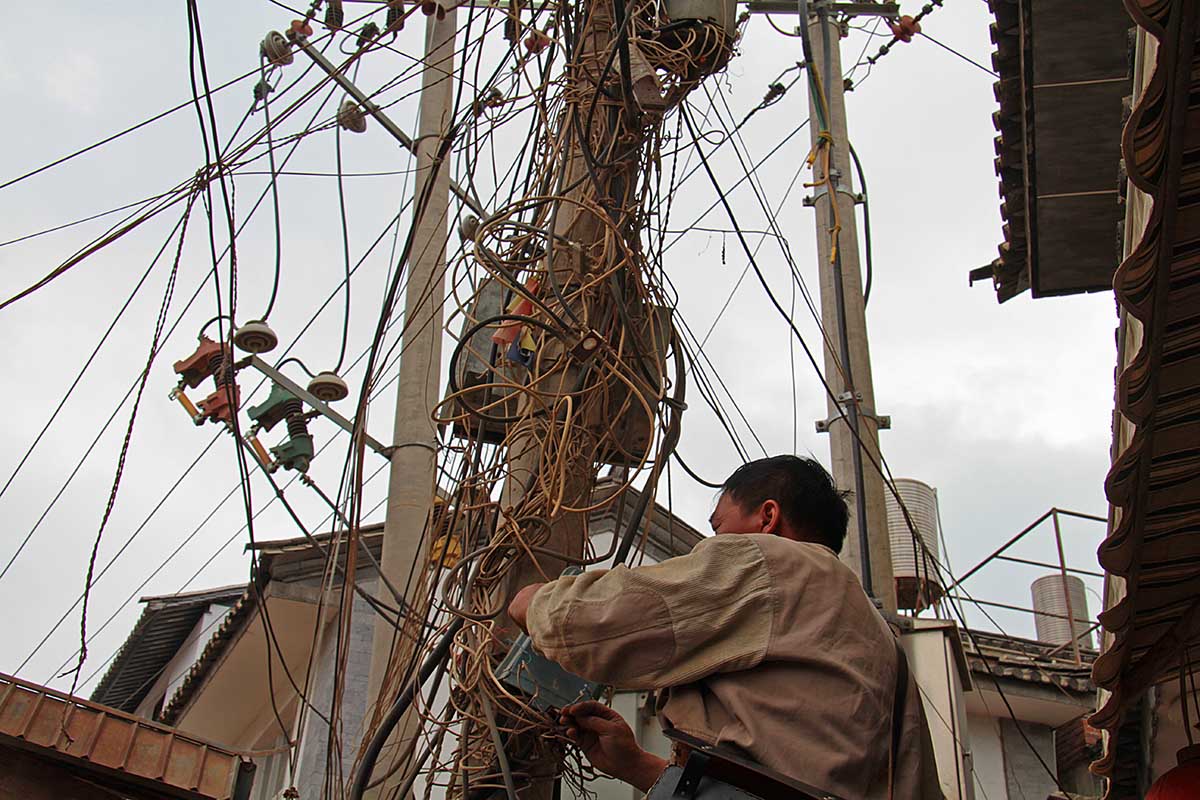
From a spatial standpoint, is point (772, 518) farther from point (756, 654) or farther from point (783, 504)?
point (756, 654)

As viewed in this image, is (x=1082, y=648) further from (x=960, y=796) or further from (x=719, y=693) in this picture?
(x=719, y=693)

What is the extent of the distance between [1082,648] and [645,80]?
1121 cm

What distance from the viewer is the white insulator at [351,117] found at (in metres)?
8.77

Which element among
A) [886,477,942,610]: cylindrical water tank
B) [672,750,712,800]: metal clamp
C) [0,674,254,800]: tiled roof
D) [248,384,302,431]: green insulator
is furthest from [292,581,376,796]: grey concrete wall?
[672,750,712,800]: metal clamp

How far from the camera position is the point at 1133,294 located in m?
3.79

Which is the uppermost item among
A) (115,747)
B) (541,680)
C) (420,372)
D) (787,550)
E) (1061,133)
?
(1061,133)

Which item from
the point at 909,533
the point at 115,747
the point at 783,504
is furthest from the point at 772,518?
the point at 909,533

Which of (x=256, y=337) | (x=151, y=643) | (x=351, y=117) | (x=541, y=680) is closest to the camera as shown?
(x=541, y=680)

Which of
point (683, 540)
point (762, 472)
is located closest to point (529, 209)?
point (762, 472)

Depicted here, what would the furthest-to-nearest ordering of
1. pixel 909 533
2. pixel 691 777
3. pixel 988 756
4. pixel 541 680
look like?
pixel 988 756 < pixel 909 533 < pixel 541 680 < pixel 691 777

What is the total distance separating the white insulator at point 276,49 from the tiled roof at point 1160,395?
18.7 feet

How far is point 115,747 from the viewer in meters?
9.53

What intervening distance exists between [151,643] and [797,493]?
14250 millimetres

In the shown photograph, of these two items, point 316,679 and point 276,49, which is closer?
point 276,49
